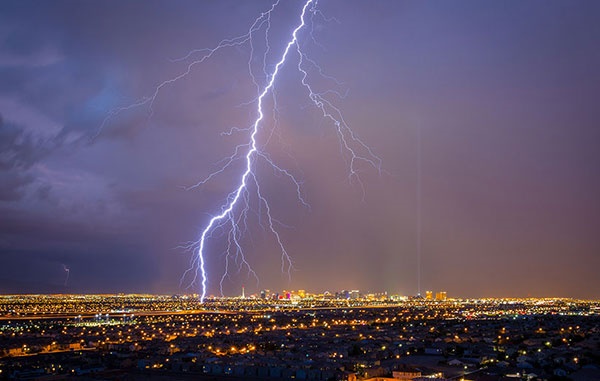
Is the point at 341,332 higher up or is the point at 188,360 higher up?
the point at 341,332

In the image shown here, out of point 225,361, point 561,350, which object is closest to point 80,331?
point 225,361

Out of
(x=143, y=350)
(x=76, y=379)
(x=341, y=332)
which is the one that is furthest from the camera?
(x=341, y=332)

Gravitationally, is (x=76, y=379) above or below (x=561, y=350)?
below

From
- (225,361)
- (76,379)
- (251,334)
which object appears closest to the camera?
(76,379)

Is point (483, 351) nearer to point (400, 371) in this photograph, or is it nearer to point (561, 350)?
point (561, 350)

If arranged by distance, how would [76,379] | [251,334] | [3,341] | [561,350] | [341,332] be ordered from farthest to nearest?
1. [341,332]
2. [251,334]
3. [3,341]
4. [561,350]
5. [76,379]

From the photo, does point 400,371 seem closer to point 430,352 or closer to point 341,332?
point 430,352

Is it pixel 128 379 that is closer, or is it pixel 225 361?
pixel 128 379

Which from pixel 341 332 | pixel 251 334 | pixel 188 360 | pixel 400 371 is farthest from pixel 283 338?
Result: pixel 400 371

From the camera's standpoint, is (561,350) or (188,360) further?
(561,350)
